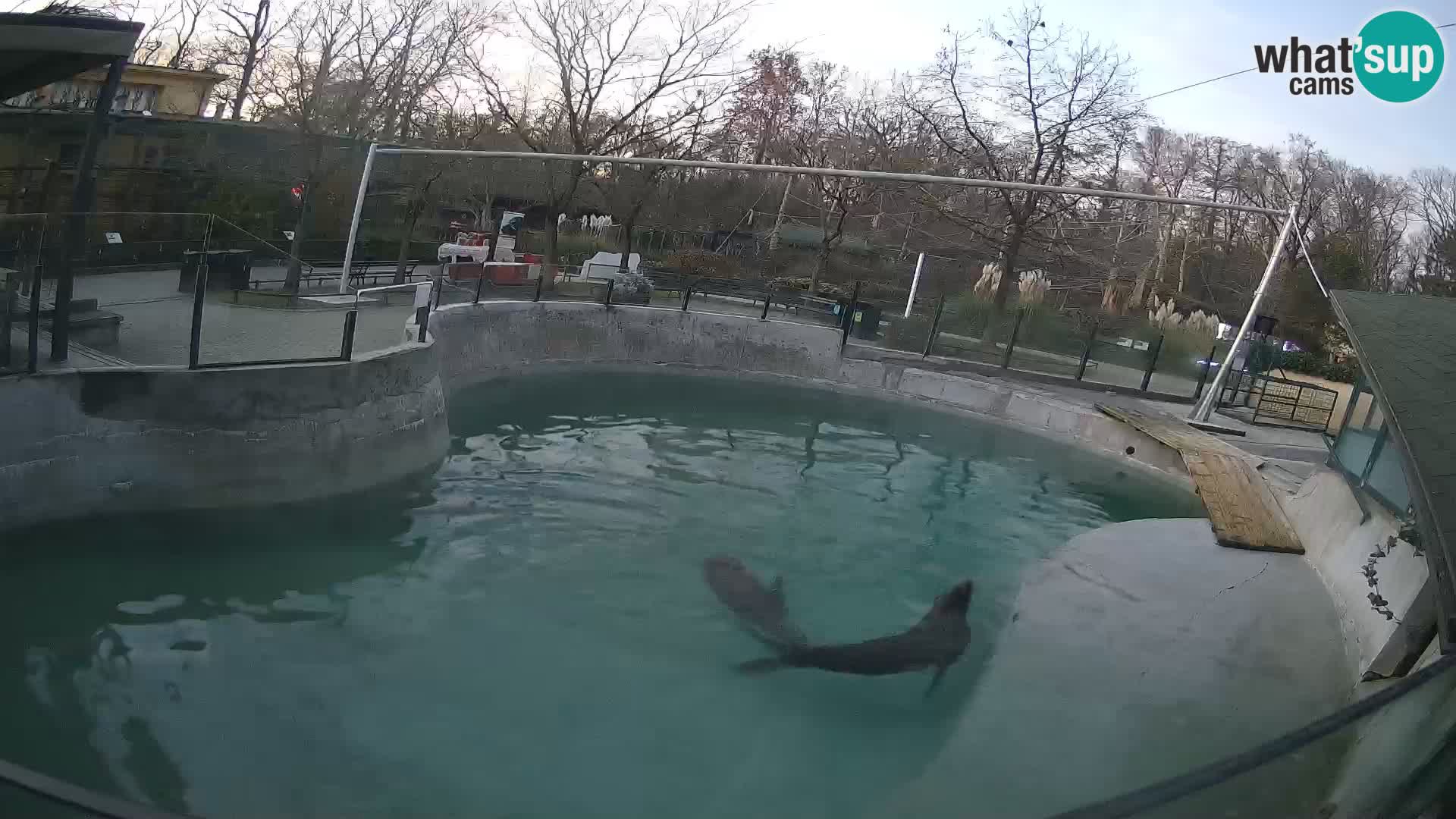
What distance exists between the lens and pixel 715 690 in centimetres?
745

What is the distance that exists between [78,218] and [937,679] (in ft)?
28.2

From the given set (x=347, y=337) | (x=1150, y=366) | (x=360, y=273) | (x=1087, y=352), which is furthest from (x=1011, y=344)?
(x=347, y=337)

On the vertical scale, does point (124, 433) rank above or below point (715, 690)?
above

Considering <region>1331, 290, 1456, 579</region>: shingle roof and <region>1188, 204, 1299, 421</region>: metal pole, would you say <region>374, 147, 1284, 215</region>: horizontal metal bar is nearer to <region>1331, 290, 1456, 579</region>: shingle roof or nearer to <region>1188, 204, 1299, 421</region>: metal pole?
<region>1188, 204, 1299, 421</region>: metal pole

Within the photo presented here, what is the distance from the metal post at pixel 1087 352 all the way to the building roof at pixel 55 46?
61.3 feet

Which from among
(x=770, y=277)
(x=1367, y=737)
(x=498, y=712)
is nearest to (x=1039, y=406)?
(x=498, y=712)

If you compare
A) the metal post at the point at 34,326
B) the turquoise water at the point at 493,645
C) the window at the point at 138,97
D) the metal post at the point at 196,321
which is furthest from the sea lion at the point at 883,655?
the window at the point at 138,97

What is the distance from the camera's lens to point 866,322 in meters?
22.1

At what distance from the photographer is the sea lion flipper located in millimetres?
7578

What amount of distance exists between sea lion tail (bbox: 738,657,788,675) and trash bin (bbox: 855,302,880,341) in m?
14.8

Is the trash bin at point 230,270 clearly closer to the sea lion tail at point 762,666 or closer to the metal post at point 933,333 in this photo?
the sea lion tail at point 762,666

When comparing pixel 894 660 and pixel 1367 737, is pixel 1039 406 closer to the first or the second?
pixel 894 660

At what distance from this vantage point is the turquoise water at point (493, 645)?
5.89 meters

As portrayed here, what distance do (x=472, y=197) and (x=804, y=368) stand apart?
21911mm
